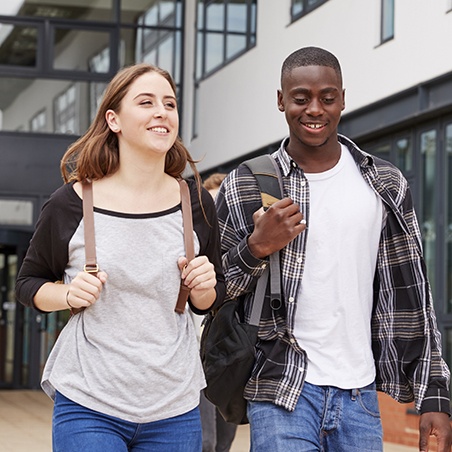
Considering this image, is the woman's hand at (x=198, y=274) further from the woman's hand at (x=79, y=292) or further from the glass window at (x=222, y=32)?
the glass window at (x=222, y=32)

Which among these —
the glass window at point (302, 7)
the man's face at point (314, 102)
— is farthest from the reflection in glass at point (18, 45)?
the man's face at point (314, 102)

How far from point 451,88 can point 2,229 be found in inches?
389

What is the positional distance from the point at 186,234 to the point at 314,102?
0.72 m

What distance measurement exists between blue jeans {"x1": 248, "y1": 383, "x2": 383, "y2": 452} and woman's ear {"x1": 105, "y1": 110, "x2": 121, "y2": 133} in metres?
1.01

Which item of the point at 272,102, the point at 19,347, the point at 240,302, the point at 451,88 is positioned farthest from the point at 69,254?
the point at 19,347

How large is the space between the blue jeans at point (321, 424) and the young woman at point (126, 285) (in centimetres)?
41

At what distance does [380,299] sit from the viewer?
3.76 metres

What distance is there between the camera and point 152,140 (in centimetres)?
325

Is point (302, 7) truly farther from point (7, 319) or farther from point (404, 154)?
point (7, 319)

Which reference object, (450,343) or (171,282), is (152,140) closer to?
(171,282)

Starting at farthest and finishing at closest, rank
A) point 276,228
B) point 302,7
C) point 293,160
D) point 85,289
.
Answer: point 302,7, point 293,160, point 276,228, point 85,289

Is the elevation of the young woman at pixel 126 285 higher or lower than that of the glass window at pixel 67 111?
lower

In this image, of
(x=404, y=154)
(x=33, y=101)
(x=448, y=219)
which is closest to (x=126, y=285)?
(x=448, y=219)

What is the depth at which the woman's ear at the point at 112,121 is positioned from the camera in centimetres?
334
